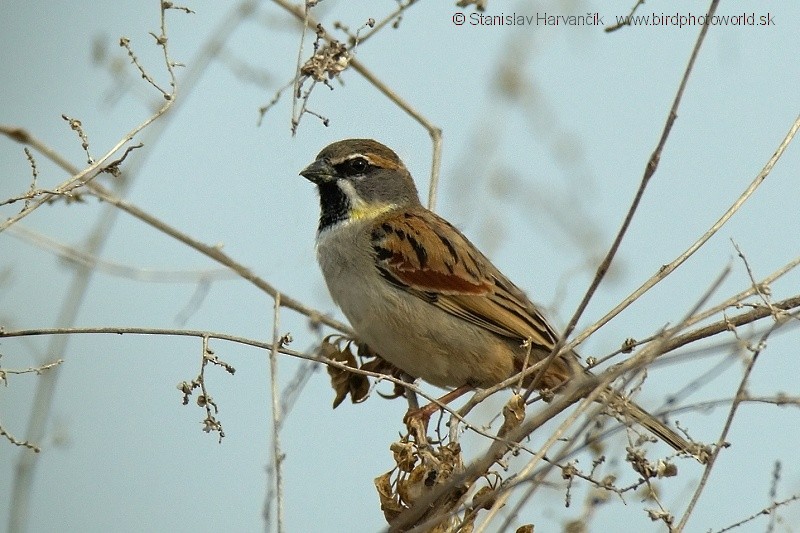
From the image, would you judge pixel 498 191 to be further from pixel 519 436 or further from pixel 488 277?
pixel 519 436

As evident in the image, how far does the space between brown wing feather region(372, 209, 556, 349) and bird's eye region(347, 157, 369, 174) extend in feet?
0.99

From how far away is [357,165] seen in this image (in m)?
5.20

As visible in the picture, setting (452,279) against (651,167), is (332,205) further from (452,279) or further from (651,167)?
(651,167)

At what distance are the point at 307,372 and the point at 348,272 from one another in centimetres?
125

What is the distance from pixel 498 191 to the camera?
4.96 m

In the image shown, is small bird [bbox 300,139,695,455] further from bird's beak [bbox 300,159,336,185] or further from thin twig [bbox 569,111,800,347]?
thin twig [bbox 569,111,800,347]


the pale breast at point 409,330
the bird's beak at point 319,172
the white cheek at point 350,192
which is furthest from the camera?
the white cheek at point 350,192

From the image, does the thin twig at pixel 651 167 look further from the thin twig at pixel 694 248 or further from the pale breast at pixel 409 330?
the pale breast at pixel 409 330

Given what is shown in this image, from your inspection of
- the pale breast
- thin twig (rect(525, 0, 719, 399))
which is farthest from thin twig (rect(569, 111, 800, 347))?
the pale breast

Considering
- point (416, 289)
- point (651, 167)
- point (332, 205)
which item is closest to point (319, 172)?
point (332, 205)

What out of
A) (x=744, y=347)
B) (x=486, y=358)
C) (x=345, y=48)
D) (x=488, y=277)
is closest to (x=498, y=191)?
(x=488, y=277)

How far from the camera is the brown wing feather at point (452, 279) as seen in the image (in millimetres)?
4832

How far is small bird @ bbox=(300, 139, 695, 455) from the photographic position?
466 cm

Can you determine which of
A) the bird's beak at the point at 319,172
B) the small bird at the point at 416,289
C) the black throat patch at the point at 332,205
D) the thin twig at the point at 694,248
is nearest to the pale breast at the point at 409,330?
the small bird at the point at 416,289
